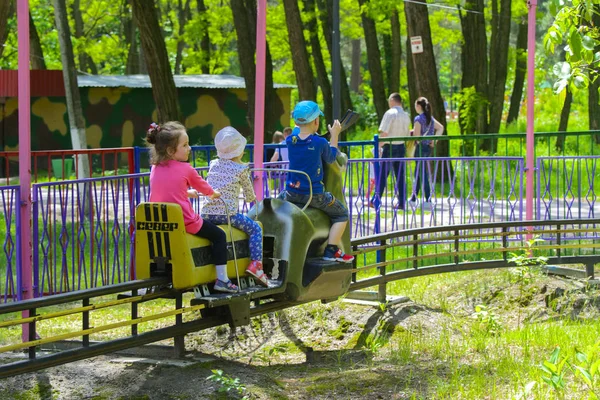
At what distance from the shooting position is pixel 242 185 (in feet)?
24.7

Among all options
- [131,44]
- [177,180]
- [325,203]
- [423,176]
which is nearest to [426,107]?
[423,176]

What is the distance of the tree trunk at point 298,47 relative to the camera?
2405 cm

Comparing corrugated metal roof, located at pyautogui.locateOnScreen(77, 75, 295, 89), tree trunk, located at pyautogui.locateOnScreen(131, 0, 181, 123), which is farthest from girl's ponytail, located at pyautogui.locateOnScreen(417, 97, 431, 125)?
corrugated metal roof, located at pyautogui.locateOnScreen(77, 75, 295, 89)

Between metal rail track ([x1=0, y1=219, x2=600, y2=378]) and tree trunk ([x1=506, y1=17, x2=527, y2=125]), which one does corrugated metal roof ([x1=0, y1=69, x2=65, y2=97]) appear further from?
metal rail track ([x1=0, y1=219, x2=600, y2=378])

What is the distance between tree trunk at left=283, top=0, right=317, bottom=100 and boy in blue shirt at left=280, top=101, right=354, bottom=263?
16.1m

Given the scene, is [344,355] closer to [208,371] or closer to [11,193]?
[208,371]

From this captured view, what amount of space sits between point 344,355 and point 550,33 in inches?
127

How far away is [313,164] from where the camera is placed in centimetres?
816

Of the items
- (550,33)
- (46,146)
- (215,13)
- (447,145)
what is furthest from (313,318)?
(215,13)

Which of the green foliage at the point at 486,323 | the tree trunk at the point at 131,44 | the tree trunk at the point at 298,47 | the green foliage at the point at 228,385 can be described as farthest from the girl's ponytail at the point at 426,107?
the tree trunk at the point at 131,44

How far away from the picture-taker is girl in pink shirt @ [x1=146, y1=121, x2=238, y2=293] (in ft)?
23.3

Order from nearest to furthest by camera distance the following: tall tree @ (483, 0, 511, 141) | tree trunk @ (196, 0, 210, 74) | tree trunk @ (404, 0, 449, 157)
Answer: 1. tree trunk @ (404, 0, 449, 157)
2. tall tree @ (483, 0, 511, 141)
3. tree trunk @ (196, 0, 210, 74)

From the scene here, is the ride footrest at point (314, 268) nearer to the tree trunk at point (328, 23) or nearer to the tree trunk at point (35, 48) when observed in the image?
the tree trunk at point (35, 48)

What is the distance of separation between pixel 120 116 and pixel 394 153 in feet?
57.9
